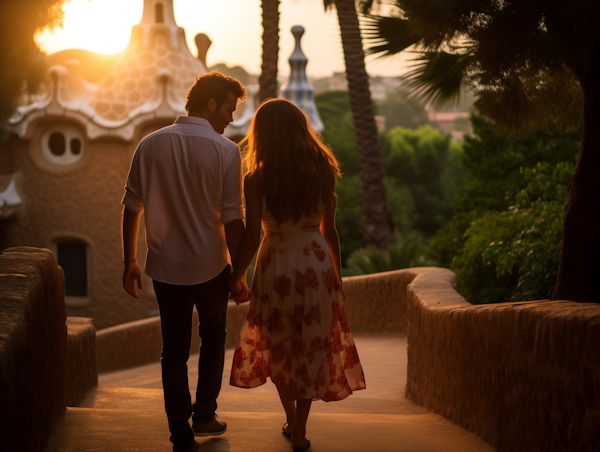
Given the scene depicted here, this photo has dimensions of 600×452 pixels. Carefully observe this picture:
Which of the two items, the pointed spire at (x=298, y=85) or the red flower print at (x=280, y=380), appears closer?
the red flower print at (x=280, y=380)

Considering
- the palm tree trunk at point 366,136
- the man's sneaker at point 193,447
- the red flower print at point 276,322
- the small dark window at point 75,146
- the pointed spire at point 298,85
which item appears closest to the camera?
the man's sneaker at point 193,447

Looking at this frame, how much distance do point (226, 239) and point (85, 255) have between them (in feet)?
46.1

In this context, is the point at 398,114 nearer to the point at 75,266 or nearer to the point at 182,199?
the point at 75,266

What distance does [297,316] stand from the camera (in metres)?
2.79

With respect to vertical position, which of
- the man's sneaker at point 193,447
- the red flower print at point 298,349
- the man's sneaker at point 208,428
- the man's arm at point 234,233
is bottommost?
the man's sneaker at point 208,428

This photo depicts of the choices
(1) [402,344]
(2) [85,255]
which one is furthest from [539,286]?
(2) [85,255]

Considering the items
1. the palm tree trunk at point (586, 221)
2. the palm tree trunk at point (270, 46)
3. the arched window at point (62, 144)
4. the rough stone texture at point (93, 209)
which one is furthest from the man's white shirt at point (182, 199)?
the arched window at point (62, 144)

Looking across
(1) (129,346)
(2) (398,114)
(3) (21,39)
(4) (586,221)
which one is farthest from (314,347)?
(2) (398,114)

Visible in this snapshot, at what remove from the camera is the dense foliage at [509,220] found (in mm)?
5023

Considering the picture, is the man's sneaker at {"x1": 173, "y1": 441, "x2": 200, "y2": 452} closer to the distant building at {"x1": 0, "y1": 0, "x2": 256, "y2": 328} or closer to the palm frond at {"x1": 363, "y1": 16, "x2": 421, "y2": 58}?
the palm frond at {"x1": 363, "y1": 16, "x2": 421, "y2": 58}

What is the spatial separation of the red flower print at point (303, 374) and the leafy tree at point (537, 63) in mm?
2193

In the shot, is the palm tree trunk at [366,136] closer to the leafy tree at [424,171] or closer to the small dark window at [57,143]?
the small dark window at [57,143]

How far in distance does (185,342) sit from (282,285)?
20.9 inches

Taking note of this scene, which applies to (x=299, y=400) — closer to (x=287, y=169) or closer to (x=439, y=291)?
(x=287, y=169)
